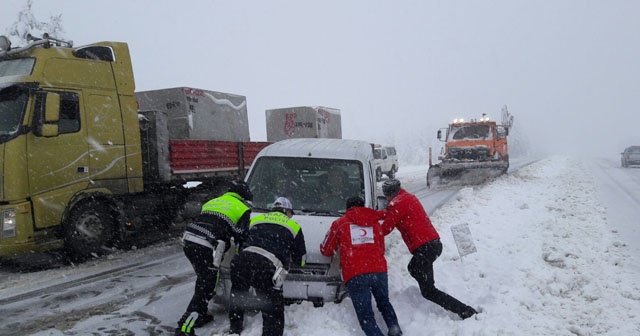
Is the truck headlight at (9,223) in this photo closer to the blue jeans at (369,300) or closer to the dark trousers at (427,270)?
the blue jeans at (369,300)

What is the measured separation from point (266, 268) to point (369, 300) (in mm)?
979

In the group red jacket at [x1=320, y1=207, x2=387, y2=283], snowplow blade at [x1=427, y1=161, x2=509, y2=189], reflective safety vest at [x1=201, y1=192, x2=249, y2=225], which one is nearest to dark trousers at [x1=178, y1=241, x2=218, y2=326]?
reflective safety vest at [x1=201, y1=192, x2=249, y2=225]

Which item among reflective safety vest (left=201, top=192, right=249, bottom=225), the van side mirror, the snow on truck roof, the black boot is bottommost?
the black boot

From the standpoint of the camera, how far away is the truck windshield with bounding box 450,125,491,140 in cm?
1975

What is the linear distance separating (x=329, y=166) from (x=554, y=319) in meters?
3.05

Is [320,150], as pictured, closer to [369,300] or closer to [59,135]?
[369,300]

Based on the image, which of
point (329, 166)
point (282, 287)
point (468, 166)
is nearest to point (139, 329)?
point (282, 287)

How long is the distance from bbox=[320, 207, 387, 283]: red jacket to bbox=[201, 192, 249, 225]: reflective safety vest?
2.93ft

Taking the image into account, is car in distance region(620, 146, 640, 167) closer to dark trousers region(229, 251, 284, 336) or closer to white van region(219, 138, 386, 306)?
white van region(219, 138, 386, 306)

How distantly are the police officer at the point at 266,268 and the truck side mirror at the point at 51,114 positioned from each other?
4621 millimetres

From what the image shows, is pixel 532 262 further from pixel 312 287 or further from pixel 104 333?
pixel 104 333

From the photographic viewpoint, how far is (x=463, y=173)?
19.8 m

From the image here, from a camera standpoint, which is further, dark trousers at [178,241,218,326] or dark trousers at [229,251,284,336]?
dark trousers at [178,241,218,326]

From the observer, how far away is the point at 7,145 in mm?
6828
